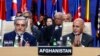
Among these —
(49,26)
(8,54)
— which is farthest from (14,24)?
(49,26)

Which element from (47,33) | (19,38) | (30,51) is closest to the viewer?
(30,51)

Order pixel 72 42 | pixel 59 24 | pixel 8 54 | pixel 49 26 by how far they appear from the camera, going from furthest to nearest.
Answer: pixel 49 26, pixel 59 24, pixel 72 42, pixel 8 54

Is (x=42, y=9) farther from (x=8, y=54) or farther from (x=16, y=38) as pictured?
(x=8, y=54)

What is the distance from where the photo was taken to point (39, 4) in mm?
3664

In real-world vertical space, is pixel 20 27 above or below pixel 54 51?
above

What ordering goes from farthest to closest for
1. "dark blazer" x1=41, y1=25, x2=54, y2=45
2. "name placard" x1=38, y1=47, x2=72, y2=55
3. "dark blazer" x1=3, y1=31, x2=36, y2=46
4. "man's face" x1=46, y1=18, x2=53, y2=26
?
"man's face" x1=46, y1=18, x2=53, y2=26 < "dark blazer" x1=41, y1=25, x2=54, y2=45 < "dark blazer" x1=3, y1=31, x2=36, y2=46 < "name placard" x1=38, y1=47, x2=72, y2=55

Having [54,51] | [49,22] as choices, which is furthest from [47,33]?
[54,51]

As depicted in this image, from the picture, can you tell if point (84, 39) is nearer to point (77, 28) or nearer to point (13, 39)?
point (77, 28)

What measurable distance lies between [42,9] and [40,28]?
40 cm

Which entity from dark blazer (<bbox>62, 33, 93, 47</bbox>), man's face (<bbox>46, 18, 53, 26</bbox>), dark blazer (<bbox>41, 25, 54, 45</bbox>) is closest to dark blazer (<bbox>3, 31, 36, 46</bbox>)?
dark blazer (<bbox>62, 33, 93, 47</bbox>)

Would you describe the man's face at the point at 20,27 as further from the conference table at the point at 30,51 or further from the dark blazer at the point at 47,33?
the dark blazer at the point at 47,33

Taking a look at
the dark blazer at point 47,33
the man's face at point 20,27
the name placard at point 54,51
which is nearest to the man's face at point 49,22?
the dark blazer at point 47,33

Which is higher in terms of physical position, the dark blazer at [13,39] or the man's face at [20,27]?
the man's face at [20,27]

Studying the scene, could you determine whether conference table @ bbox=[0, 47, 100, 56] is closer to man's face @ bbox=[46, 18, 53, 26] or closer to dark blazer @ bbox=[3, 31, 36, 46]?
dark blazer @ bbox=[3, 31, 36, 46]
